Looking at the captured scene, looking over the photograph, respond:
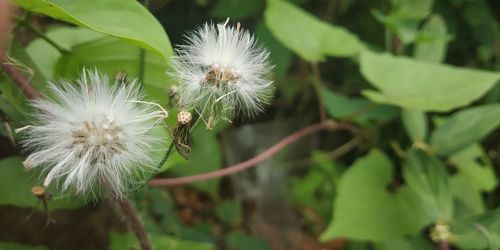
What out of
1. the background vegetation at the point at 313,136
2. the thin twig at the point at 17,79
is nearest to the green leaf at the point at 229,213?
the background vegetation at the point at 313,136

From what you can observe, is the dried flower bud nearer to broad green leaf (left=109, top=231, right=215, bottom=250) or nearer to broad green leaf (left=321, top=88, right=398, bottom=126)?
broad green leaf (left=109, top=231, right=215, bottom=250)

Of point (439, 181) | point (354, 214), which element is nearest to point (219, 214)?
point (354, 214)

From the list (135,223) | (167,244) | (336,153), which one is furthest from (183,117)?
(336,153)

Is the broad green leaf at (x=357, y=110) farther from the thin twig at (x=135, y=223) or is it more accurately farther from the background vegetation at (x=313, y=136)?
the thin twig at (x=135, y=223)

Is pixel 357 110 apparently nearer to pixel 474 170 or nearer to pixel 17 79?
pixel 474 170

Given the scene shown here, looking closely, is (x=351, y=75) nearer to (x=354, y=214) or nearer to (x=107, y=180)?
(x=354, y=214)

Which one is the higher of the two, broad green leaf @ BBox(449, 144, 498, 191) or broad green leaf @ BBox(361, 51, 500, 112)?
broad green leaf @ BBox(361, 51, 500, 112)

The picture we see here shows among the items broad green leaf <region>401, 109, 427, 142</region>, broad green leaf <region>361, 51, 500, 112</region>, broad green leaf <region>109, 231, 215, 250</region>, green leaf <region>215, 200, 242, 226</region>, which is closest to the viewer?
broad green leaf <region>109, 231, 215, 250</region>

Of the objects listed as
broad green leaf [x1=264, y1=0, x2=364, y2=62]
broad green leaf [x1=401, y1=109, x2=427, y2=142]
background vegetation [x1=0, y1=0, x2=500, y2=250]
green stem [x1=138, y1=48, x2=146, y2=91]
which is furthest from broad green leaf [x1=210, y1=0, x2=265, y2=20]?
green stem [x1=138, y1=48, x2=146, y2=91]
